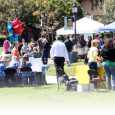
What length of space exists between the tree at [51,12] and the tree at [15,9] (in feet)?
5.50

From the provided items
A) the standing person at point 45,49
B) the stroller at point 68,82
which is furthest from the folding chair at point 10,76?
the standing person at point 45,49

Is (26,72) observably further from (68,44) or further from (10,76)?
(68,44)

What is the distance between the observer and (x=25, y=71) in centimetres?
1705

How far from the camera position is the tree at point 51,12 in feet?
185

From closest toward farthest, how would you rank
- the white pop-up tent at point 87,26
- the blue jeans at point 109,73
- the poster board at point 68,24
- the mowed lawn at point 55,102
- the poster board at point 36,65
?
the mowed lawn at point 55,102
the blue jeans at point 109,73
the poster board at point 36,65
the white pop-up tent at point 87,26
the poster board at point 68,24

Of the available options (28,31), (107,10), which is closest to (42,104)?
(107,10)

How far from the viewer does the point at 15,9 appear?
6116cm

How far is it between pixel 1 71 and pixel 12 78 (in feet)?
1.64

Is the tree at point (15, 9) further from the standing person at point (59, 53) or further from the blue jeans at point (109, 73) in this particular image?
the blue jeans at point (109, 73)

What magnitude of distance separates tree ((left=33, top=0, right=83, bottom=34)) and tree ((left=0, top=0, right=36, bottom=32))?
5.50 feet

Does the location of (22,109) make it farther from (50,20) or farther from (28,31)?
(28,31)

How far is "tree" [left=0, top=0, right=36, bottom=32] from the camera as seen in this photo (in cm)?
6081

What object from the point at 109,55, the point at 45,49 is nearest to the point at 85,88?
the point at 109,55

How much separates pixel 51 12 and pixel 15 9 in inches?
253
